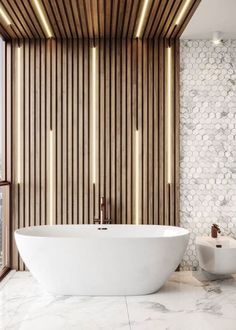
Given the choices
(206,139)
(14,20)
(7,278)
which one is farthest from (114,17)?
(7,278)

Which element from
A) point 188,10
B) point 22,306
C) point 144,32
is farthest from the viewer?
point 144,32

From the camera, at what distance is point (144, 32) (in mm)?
5047

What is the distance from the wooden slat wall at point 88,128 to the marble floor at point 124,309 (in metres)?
1.03

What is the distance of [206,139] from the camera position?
17.1 ft

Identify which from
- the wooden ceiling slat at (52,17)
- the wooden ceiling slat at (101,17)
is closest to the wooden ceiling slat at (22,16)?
the wooden ceiling slat at (52,17)

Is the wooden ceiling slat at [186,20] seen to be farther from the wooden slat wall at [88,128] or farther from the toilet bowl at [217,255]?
the toilet bowl at [217,255]

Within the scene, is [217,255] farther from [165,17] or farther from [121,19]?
[121,19]

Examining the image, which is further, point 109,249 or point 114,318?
point 109,249

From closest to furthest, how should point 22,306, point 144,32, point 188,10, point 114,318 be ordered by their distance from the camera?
point 114,318
point 22,306
point 188,10
point 144,32

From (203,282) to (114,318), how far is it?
1.48 m

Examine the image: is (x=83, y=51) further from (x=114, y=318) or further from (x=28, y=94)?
(x=114, y=318)

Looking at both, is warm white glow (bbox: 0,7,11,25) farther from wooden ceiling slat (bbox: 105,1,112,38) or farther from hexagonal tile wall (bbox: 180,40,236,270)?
hexagonal tile wall (bbox: 180,40,236,270)

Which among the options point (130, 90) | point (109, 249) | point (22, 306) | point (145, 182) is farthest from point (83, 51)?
point (22, 306)

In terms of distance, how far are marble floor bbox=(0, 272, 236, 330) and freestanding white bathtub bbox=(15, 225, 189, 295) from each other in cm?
10
